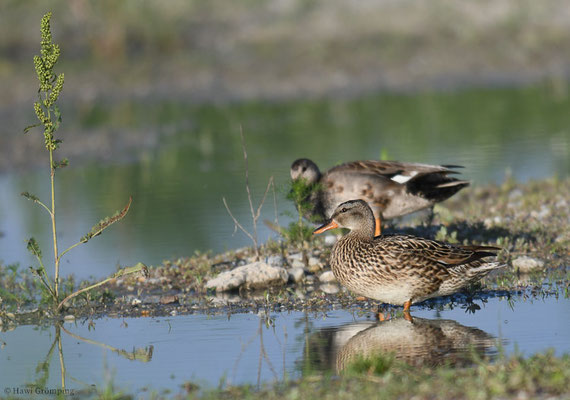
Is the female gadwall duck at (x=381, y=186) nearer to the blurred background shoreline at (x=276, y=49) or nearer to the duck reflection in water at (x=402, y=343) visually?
the duck reflection in water at (x=402, y=343)

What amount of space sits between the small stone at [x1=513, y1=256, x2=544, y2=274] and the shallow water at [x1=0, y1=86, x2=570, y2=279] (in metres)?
2.67

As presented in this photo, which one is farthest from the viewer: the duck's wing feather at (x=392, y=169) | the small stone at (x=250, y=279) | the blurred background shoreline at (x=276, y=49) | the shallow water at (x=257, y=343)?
the blurred background shoreline at (x=276, y=49)

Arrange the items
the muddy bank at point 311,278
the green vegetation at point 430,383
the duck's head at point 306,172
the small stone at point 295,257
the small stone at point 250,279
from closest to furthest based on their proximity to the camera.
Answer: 1. the green vegetation at point 430,383
2. the muddy bank at point 311,278
3. the small stone at point 250,279
4. the small stone at point 295,257
5. the duck's head at point 306,172

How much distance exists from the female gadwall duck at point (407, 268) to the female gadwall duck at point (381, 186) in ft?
6.75

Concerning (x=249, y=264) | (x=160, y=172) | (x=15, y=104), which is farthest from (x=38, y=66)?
(x=15, y=104)

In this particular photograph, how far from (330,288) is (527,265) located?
6.27ft

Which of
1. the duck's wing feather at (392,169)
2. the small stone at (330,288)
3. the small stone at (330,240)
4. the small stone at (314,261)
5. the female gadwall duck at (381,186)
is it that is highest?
the duck's wing feather at (392,169)

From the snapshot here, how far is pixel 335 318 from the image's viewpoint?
8.51 metres

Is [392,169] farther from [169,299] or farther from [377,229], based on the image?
[169,299]

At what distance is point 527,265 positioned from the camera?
9742 mm

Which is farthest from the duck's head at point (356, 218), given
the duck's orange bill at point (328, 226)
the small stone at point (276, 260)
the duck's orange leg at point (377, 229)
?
the duck's orange leg at point (377, 229)

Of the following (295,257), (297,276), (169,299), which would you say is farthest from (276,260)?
(169,299)

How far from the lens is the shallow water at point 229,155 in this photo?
12852 mm

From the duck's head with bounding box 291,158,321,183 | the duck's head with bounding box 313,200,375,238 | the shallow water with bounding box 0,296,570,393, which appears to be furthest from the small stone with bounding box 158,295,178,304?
the duck's head with bounding box 291,158,321,183
